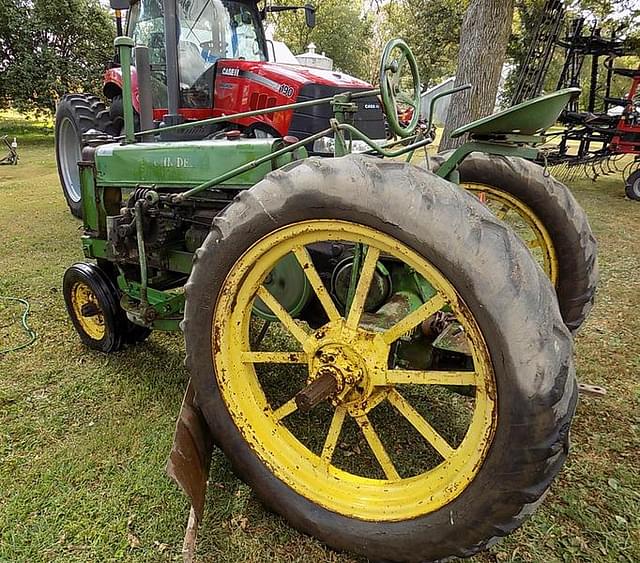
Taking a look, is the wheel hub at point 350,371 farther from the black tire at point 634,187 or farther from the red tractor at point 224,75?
the black tire at point 634,187

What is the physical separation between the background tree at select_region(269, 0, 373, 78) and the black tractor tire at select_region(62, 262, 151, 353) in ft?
87.5

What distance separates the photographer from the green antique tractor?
1231 mm

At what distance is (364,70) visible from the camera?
98.1 feet

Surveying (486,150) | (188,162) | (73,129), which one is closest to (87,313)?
(188,162)

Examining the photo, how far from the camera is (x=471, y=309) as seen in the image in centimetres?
125

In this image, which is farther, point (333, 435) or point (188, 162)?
point (188, 162)

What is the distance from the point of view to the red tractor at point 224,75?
4.88 meters

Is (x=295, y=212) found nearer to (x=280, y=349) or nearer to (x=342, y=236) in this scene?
(x=342, y=236)

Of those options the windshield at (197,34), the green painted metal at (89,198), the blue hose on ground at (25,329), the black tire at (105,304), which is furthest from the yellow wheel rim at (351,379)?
the windshield at (197,34)

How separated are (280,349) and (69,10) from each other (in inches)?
586

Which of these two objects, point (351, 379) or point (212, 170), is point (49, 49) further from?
point (351, 379)

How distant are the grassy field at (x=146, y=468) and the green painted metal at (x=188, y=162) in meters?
0.98

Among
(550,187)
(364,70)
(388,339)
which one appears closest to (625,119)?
(550,187)

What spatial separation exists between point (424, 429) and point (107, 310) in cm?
186
